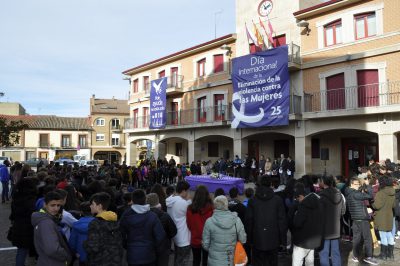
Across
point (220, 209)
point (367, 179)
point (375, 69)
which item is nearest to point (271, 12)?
point (375, 69)

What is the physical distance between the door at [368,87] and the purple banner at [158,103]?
14.1 metres

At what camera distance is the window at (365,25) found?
656 inches

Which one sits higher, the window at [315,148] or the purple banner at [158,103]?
the purple banner at [158,103]

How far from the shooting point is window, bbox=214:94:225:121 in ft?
76.3

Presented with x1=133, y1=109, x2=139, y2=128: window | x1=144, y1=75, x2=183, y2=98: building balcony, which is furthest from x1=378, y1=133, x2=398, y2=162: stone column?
x1=133, y1=109, x2=139, y2=128: window

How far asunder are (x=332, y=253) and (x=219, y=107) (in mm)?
18124

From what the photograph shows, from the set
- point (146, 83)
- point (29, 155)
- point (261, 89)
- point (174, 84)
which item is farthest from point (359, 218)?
point (29, 155)

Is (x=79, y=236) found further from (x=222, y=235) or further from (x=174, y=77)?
(x=174, y=77)

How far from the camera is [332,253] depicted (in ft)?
19.0

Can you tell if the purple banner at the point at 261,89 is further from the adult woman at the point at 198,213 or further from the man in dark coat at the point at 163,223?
the man in dark coat at the point at 163,223

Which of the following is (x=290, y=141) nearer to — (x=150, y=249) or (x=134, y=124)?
(x=134, y=124)

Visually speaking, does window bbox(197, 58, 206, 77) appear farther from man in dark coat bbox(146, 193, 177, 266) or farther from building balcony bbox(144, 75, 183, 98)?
man in dark coat bbox(146, 193, 177, 266)

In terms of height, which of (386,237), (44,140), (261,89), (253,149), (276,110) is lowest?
(386,237)

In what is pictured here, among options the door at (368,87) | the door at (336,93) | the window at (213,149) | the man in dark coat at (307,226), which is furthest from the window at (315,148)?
the man in dark coat at (307,226)
